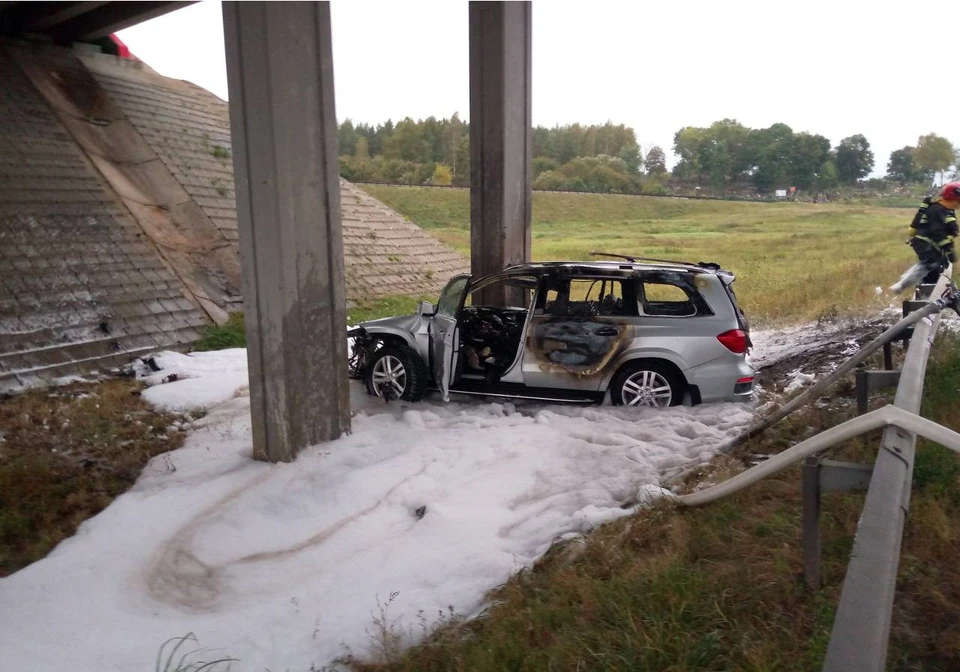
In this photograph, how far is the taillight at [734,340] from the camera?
727 centimetres

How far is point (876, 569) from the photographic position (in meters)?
2.44

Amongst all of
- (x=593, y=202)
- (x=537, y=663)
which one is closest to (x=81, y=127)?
(x=537, y=663)

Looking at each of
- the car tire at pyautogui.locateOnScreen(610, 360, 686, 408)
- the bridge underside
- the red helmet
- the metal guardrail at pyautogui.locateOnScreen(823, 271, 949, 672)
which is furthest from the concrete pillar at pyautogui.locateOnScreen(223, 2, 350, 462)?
the red helmet

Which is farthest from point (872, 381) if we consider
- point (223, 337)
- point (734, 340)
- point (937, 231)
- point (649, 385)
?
point (223, 337)

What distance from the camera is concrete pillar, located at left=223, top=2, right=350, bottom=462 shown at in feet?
21.0

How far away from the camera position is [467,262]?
69.8 feet

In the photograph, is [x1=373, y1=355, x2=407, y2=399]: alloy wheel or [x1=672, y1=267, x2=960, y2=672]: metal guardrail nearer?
[x1=672, y1=267, x2=960, y2=672]: metal guardrail

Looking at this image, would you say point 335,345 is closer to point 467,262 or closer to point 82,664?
point 82,664

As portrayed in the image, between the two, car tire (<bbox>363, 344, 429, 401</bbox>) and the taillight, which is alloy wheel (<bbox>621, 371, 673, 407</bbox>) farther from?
car tire (<bbox>363, 344, 429, 401</bbox>)

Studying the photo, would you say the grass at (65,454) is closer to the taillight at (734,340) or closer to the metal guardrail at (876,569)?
the metal guardrail at (876,569)

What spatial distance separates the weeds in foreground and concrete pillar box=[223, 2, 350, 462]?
8.53ft

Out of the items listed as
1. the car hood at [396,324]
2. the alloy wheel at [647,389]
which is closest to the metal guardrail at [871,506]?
the alloy wheel at [647,389]

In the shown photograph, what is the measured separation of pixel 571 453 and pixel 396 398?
2.52 m

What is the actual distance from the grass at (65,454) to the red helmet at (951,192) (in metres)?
9.41
